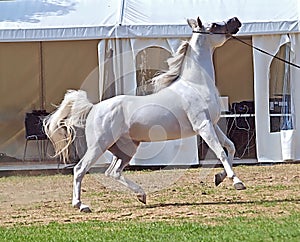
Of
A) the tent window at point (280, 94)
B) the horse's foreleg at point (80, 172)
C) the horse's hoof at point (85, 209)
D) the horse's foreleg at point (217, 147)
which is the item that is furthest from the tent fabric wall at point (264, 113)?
the horse's hoof at point (85, 209)

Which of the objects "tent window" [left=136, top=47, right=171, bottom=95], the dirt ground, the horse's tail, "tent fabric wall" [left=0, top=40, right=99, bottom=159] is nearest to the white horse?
the horse's tail

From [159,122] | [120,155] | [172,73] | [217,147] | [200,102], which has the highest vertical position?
[172,73]

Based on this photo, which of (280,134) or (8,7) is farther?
(8,7)

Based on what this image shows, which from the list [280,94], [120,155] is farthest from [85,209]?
[280,94]

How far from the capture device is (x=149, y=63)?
14.8 m

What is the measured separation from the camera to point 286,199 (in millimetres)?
9133

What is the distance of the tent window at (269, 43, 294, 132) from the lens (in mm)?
14398

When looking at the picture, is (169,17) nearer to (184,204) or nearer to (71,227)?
(184,204)

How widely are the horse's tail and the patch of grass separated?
1.73 m

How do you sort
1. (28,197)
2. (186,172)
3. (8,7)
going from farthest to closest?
(8,7) < (186,172) < (28,197)

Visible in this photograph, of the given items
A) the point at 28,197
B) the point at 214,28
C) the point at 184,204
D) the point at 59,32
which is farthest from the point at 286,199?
the point at 59,32

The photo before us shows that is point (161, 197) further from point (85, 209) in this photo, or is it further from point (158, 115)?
point (85, 209)

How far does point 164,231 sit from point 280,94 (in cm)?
812

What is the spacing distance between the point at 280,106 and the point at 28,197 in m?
5.71
